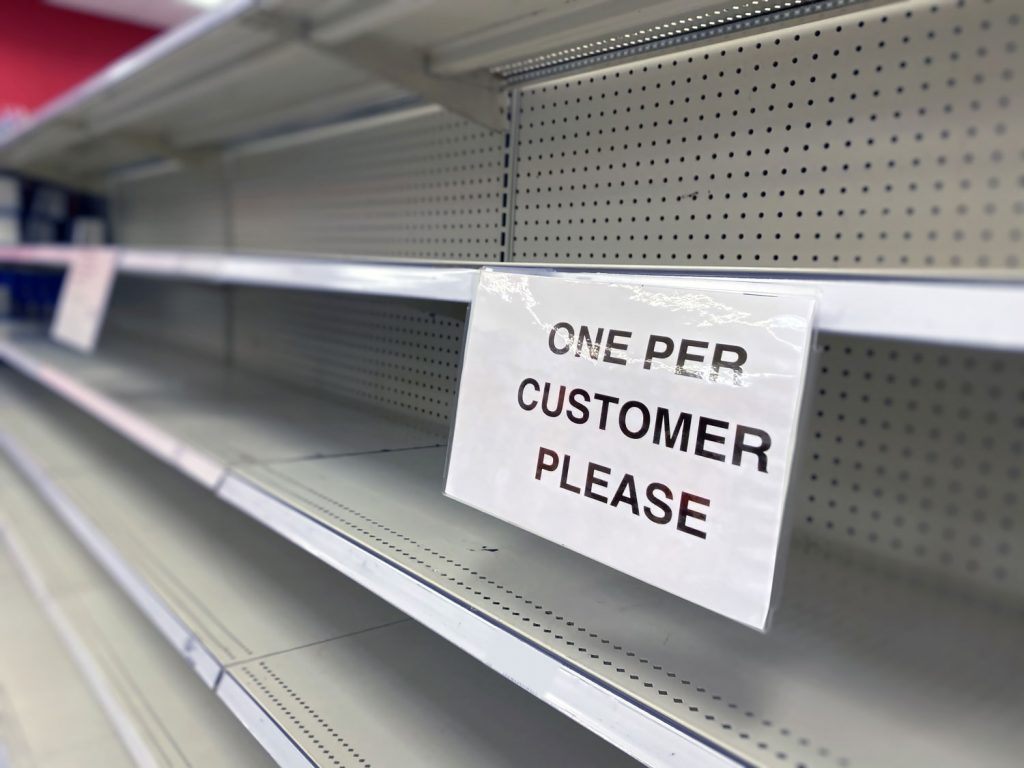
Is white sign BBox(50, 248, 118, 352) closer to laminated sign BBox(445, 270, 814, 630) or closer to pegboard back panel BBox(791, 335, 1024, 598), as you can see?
laminated sign BBox(445, 270, 814, 630)

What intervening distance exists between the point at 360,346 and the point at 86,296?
2.90 ft

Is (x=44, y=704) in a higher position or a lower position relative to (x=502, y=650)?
lower

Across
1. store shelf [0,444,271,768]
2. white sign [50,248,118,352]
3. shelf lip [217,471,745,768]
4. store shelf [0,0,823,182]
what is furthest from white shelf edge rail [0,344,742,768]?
white sign [50,248,118,352]

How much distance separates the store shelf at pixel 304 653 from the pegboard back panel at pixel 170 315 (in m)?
0.87

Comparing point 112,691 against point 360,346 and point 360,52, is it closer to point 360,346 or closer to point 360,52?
point 360,346

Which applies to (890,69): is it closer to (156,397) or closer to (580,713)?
(580,713)

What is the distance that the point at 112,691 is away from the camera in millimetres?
1482

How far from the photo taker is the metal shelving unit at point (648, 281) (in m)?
0.62

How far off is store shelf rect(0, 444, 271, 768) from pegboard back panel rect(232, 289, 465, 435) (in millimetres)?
738

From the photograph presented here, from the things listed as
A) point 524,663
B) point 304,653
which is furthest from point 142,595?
point 524,663

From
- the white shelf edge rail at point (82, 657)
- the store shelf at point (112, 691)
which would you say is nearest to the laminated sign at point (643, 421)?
the store shelf at point (112, 691)

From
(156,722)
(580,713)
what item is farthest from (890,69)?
(156,722)

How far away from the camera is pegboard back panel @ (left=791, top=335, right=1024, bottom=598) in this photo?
77 centimetres

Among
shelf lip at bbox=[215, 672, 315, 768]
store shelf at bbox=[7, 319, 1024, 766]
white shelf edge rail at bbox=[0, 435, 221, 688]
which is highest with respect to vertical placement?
store shelf at bbox=[7, 319, 1024, 766]
